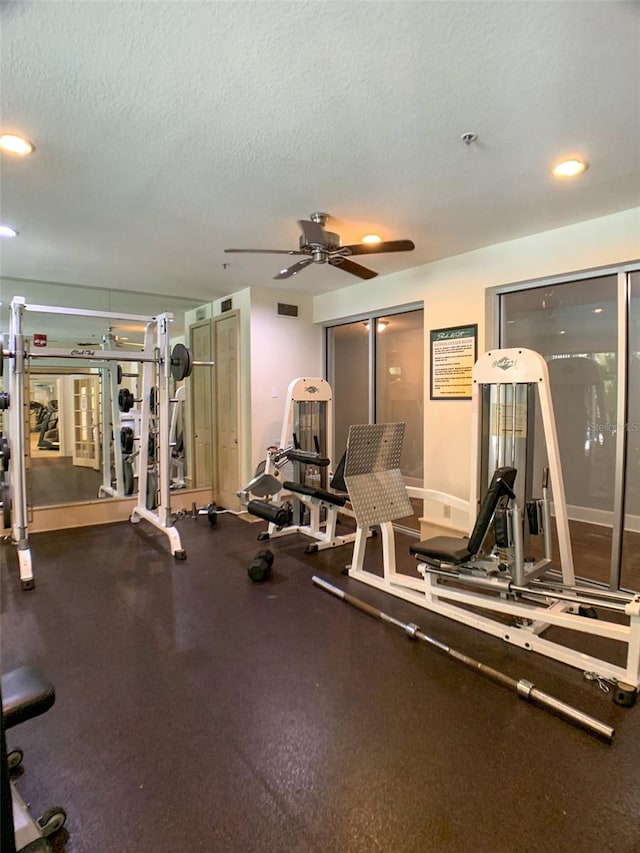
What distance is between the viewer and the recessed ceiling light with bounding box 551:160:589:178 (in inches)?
91.8

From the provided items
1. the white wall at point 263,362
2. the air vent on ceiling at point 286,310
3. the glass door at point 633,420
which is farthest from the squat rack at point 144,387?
the glass door at point 633,420

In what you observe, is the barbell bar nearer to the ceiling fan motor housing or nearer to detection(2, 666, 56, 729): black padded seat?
detection(2, 666, 56, 729): black padded seat

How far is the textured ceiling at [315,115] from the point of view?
1476mm

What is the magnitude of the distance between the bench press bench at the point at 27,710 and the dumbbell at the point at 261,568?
1.91 metres

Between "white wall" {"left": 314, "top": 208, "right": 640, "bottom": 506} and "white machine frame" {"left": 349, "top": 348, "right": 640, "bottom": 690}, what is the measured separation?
79 centimetres

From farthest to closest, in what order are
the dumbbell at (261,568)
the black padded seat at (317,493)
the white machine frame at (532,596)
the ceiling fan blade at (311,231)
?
the black padded seat at (317,493) → the dumbbell at (261,568) → the ceiling fan blade at (311,231) → the white machine frame at (532,596)

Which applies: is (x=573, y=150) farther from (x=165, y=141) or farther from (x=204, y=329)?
(x=204, y=329)

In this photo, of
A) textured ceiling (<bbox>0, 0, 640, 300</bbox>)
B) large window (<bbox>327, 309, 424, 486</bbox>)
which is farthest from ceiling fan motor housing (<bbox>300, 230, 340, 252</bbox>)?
large window (<bbox>327, 309, 424, 486</bbox>)

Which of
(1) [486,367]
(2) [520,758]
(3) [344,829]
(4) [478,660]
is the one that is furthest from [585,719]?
(1) [486,367]

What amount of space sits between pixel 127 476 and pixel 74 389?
1.28m

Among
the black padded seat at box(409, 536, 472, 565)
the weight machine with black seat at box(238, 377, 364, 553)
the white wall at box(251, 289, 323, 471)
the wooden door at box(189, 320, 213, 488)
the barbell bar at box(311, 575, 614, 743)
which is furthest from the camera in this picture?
the wooden door at box(189, 320, 213, 488)

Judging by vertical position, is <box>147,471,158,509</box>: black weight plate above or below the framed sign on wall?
below

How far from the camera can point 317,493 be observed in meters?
3.92

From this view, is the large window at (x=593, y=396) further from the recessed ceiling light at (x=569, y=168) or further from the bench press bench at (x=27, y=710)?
the bench press bench at (x=27, y=710)
